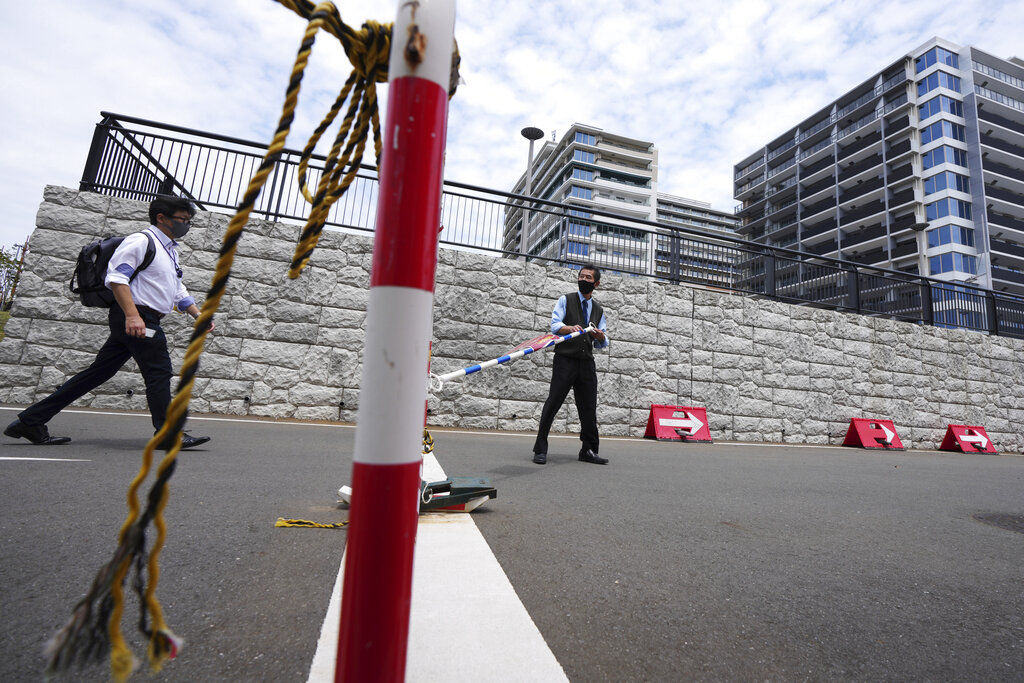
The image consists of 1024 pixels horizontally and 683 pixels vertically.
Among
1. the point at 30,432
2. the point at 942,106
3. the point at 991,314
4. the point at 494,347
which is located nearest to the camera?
the point at 30,432

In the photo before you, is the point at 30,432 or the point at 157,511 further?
the point at 30,432

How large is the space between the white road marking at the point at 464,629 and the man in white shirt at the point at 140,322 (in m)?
3.18

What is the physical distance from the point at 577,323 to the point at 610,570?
376cm

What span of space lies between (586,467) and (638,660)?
347 cm

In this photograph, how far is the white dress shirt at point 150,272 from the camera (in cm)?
381

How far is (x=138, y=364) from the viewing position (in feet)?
13.2

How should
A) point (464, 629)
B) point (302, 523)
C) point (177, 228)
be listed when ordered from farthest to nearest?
point (177, 228) → point (302, 523) → point (464, 629)

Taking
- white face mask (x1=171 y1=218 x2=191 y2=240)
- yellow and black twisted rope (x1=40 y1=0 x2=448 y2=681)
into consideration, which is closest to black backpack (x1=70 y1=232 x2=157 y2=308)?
white face mask (x1=171 y1=218 x2=191 y2=240)

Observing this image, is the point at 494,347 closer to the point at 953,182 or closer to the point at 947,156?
the point at 953,182

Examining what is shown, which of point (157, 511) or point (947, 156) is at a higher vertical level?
point (947, 156)

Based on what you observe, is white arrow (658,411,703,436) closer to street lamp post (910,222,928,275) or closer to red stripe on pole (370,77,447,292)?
red stripe on pole (370,77,447,292)

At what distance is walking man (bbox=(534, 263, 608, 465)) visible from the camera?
5320 millimetres

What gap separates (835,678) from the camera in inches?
53.3

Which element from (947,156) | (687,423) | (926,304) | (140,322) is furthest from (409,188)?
(947,156)
